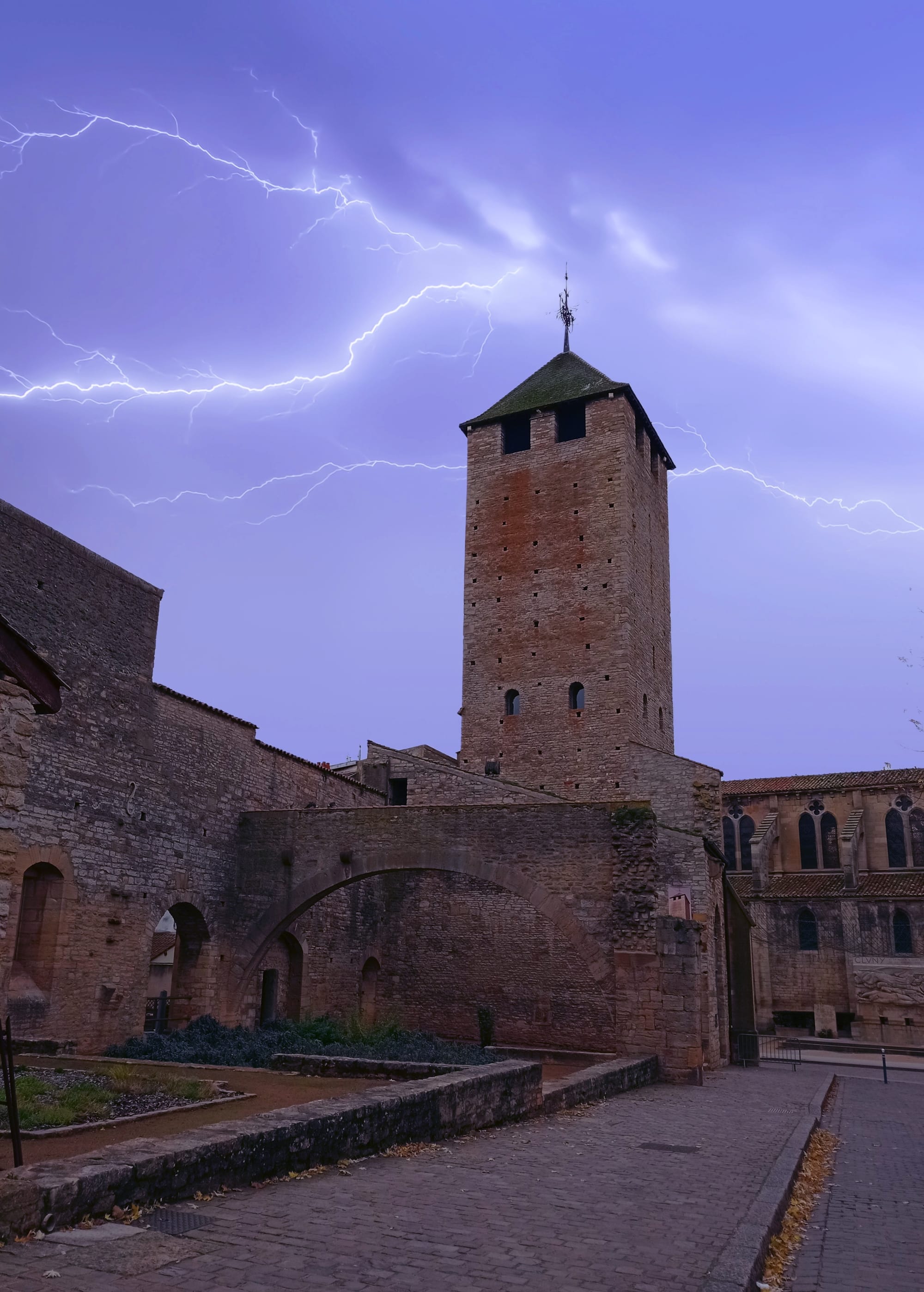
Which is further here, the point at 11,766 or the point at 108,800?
the point at 108,800

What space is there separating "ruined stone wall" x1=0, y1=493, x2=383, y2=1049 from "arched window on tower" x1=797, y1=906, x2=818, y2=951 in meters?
23.5

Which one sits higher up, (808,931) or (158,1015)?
(808,931)

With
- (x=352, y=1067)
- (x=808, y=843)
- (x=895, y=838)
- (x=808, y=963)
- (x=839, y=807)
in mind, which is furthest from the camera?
(x=808, y=843)

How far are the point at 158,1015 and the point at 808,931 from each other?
23.7 metres

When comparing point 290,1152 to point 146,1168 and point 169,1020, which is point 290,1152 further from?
point 169,1020

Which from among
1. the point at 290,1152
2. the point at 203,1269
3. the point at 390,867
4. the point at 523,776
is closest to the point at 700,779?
the point at 523,776

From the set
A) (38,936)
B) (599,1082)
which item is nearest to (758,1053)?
(599,1082)

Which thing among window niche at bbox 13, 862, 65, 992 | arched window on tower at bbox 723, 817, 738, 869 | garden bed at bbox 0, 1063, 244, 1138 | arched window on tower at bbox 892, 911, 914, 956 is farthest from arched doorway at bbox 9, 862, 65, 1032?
arched window on tower at bbox 723, 817, 738, 869

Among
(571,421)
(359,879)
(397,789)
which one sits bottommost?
(359,879)

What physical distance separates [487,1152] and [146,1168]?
3753 mm

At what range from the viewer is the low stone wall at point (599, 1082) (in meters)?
11.3

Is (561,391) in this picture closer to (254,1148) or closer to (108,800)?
(108,800)

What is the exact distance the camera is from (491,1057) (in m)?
15.4

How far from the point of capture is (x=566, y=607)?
2972cm
